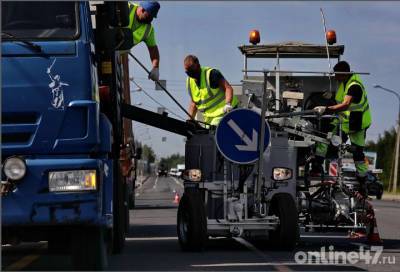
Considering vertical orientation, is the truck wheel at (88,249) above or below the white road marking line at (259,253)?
above

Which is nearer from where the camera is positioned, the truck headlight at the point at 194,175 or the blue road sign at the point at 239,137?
the blue road sign at the point at 239,137

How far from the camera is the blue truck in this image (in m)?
6.85

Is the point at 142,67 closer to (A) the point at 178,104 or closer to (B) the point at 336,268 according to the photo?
(A) the point at 178,104

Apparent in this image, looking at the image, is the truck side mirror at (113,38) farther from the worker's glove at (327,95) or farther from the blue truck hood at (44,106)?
the worker's glove at (327,95)

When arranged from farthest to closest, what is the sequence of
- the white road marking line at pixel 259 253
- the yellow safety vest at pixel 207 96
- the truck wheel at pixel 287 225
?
1. the yellow safety vest at pixel 207 96
2. the truck wheel at pixel 287 225
3. the white road marking line at pixel 259 253

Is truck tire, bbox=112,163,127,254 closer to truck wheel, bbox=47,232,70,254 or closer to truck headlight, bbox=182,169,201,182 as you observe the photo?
truck headlight, bbox=182,169,201,182

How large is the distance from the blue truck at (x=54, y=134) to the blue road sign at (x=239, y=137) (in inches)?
132

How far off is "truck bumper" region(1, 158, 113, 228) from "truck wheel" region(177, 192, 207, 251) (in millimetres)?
3759

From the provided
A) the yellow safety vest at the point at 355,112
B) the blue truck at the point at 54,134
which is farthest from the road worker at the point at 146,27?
the yellow safety vest at the point at 355,112

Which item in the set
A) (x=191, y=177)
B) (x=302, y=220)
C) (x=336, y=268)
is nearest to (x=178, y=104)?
(x=191, y=177)

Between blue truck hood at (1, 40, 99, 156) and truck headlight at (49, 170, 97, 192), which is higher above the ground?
blue truck hood at (1, 40, 99, 156)

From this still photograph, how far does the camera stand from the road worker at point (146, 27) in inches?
408

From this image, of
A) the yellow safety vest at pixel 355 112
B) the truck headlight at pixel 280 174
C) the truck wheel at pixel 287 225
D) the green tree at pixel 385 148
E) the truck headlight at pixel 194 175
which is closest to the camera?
the truck wheel at pixel 287 225

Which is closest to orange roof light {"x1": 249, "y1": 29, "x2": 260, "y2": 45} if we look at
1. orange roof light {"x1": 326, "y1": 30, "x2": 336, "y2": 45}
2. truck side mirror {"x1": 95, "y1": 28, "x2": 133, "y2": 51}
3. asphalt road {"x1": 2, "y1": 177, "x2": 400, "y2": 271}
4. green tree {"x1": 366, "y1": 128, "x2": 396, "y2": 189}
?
orange roof light {"x1": 326, "y1": 30, "x2": 336, "y2": 45}
